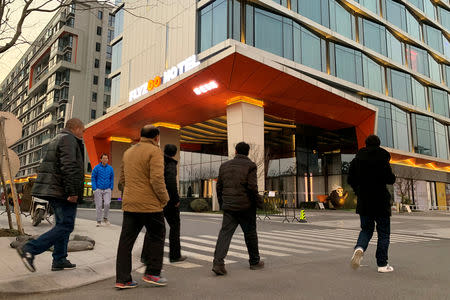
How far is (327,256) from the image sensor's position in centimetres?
638

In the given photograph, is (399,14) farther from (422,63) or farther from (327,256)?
(327,256)

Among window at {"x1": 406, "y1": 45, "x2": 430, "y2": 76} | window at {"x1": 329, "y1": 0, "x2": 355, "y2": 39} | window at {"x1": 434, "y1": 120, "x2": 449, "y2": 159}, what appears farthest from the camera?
window at {"x1": 434, "y1": 120, "x2": 449, "y2": 159}

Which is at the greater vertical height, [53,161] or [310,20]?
[310,20]

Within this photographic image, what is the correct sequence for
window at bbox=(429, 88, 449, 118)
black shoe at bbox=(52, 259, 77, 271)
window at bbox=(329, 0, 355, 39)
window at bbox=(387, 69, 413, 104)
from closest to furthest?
black shoe at bbox=(52, 259, 77, 271) < window at bbox=(329, 0, 355, 39) < window at bbox=(387, 69, 413, 104) < window at bbox=(429, 88, 449, 118)

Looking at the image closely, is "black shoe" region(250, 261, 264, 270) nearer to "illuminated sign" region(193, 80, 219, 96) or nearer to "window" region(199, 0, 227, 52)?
"illuminated sign" region(193, 80, 219, 96)

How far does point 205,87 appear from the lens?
23391 mm

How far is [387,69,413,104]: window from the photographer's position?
126 feet

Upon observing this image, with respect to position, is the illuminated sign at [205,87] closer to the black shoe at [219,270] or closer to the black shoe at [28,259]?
the black shoe at [219,270]

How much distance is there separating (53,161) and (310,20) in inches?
1142

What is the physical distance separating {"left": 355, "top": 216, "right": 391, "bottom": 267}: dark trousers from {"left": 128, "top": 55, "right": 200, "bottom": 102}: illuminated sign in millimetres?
22286

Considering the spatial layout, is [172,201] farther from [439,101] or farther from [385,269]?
[439,101]

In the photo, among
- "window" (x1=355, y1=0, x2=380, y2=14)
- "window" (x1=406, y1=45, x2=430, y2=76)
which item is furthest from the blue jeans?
"window" (x1=406, y1=45, x2=430, y2=76)

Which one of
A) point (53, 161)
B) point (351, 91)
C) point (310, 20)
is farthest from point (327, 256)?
point (351, 91)

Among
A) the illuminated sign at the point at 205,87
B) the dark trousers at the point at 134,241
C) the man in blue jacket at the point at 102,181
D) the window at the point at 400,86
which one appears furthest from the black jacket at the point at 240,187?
the window at the point at 400,86
